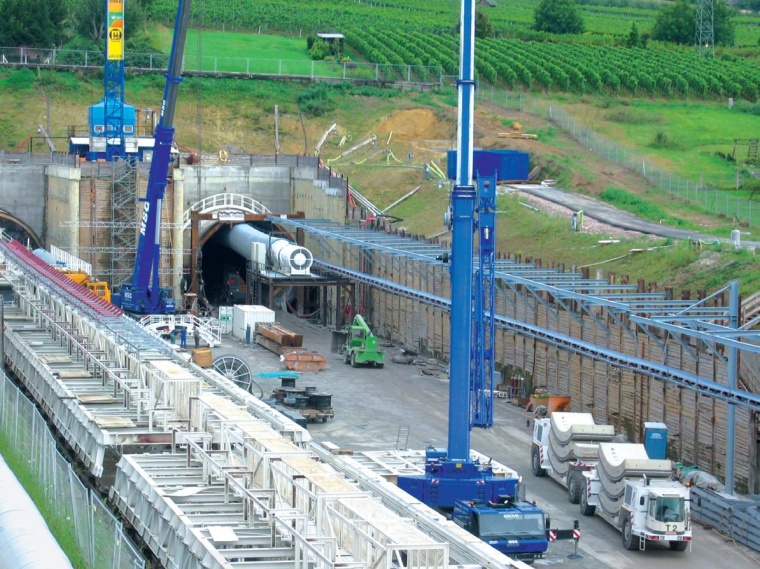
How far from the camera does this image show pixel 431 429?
157 feet

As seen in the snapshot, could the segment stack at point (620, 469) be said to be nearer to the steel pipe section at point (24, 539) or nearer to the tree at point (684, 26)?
the steel pipe section at point (24, 539)

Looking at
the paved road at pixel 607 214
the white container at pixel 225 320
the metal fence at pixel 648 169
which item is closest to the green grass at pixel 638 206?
the paved road at pixel 607 214

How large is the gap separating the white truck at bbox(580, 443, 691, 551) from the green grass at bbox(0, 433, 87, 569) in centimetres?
1355

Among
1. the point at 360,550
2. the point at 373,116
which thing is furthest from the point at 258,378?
the point at 373,116

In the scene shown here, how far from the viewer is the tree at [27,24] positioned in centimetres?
11269

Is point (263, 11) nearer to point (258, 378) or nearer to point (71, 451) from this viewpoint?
point (258, 378)

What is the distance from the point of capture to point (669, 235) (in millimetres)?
62719

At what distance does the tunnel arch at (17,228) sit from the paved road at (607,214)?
88.7 feet

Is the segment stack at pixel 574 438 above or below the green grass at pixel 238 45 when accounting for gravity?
below

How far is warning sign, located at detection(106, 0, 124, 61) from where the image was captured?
8344cm

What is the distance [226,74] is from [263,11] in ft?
98.6

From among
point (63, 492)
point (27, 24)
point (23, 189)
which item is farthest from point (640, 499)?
point (27, 24)

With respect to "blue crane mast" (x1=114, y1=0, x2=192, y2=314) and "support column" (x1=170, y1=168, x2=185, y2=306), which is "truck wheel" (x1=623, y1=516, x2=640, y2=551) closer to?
"blue crane mast" (x1=114, y1=0, x2=192, y2=314)

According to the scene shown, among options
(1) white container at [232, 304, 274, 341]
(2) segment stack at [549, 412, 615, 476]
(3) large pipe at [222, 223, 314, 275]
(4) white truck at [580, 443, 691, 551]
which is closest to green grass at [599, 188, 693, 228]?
(3) large pipe at [222, 223, 314, 275]
